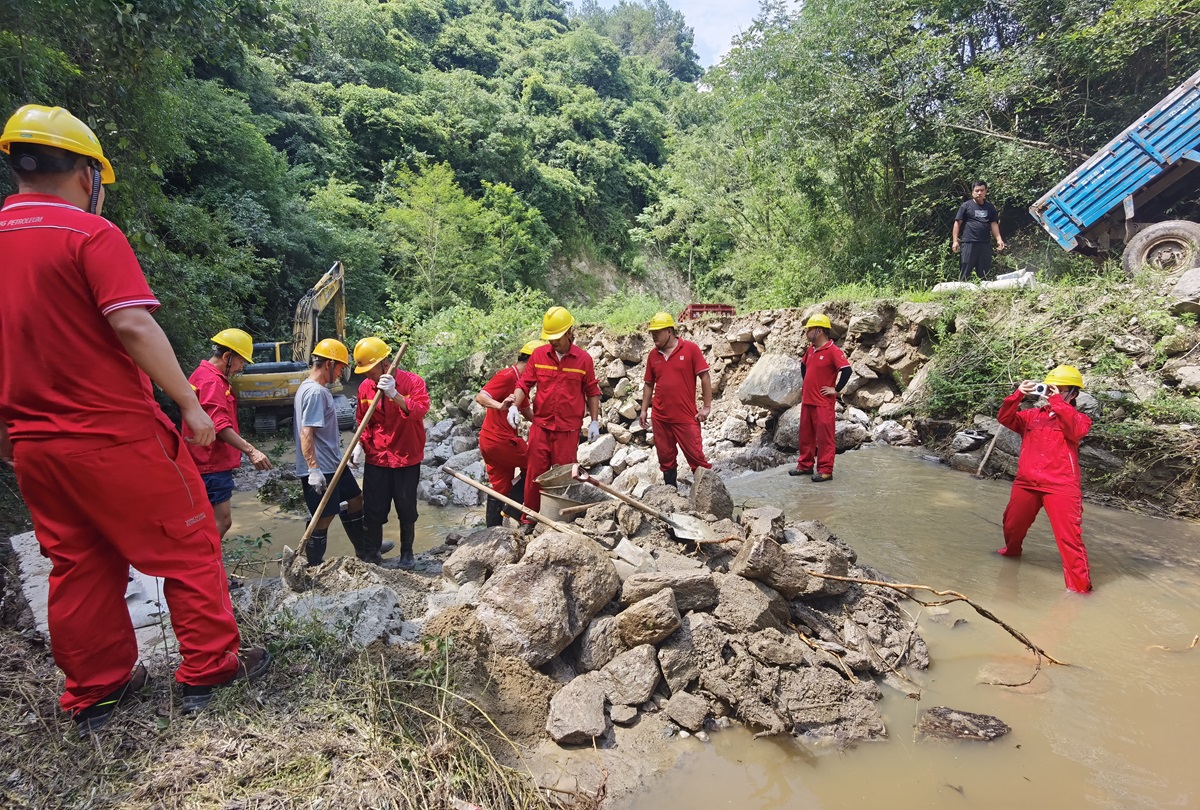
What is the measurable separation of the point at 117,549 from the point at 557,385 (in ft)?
10.2

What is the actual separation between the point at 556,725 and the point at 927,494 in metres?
4.79

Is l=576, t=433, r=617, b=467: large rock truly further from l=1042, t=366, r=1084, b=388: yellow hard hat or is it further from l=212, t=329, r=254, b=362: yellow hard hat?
l=1042, t=366, r=1084, b=388: yellow hard hat

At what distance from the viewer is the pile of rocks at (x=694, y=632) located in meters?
2.51

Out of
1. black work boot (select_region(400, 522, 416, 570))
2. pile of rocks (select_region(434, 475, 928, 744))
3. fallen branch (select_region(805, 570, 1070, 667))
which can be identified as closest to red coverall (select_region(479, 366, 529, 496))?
black work boot (select_region(400, 522, 416, 570))

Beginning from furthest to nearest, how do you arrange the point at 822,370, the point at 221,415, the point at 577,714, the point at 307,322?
the point at 307,322 < the point at 822,370 < the point at 221,415 < the point at 577,714

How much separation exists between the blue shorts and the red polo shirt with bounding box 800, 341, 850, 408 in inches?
221

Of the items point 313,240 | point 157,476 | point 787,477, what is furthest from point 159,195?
point 313,240

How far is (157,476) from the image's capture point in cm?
184

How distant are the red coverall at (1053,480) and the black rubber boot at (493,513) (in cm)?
398

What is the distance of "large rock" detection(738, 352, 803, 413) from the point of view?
7.63m

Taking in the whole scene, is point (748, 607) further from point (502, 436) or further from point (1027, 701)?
point (502, 436)

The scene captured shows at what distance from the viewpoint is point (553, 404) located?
4.60m

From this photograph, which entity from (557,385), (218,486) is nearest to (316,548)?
(218,486)

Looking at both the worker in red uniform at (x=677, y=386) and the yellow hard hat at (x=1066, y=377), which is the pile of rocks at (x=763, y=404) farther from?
the yellow hard hat at (x=1066, y=377)
